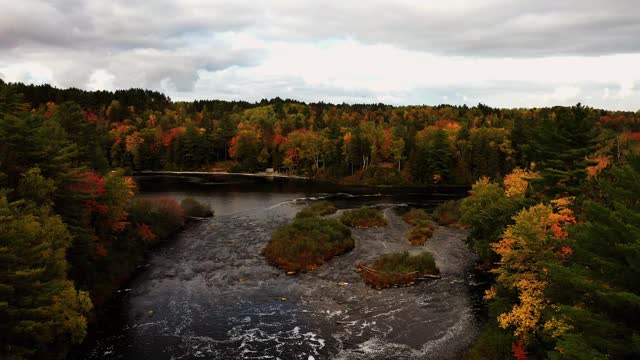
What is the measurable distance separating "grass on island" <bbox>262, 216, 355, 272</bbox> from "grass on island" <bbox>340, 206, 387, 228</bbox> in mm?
9483

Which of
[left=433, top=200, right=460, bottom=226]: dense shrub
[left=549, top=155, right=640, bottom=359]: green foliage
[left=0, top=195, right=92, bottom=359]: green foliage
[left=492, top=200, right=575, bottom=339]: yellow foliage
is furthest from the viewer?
[left=433, top=200, right=460, bottom=226]: dense shrub

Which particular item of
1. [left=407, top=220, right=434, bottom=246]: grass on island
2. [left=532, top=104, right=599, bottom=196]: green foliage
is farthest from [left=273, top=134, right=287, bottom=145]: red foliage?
[left=532, top=104, right=599, bottom=196]: green foliage

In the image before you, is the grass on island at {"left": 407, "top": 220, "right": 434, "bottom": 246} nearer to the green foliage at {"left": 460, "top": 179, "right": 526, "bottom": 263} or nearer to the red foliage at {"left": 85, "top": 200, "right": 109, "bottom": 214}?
the green foliage at {"left": 460, "top": 179, "right": 526, "bottom": 263}

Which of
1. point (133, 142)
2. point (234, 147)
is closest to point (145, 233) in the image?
point (234, 147)

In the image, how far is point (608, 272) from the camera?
21.3 m

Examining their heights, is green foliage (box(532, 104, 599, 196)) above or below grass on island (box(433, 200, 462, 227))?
above

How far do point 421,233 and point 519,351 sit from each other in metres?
36.2

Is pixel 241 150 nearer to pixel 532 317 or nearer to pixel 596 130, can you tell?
pixel 596 130

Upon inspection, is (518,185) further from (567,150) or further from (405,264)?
(405,264)

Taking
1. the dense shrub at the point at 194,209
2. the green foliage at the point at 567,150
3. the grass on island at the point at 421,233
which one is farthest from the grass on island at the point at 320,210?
the green foliage at the point at 567,150

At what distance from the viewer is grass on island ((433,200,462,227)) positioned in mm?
75387

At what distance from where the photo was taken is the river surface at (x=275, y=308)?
3450 cm

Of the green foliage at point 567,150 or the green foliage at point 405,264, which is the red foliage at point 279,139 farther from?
the green foliage at point 567,150

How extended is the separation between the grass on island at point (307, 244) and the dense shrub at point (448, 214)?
21030 millimetres
